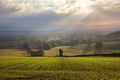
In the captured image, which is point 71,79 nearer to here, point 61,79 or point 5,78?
point 61,79

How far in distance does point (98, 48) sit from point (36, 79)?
16668 cm

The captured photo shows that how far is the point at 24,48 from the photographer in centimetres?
19800

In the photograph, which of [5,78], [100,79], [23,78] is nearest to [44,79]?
[23,78]

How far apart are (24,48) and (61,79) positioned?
555 ft

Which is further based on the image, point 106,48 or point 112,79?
point 106,48

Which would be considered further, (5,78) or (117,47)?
(117,47)

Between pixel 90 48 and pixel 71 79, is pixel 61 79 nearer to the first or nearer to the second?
pixel 71 79

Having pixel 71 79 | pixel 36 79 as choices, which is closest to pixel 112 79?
pixel 71 79

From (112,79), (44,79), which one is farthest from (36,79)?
(112,79)

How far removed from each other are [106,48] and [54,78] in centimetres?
16812

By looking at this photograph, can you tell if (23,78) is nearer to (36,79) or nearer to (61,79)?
(36,79)

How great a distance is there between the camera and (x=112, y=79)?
3253 cm

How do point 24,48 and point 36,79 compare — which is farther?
point 24,48

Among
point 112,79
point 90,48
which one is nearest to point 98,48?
point 90,48
